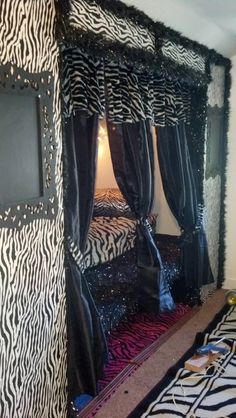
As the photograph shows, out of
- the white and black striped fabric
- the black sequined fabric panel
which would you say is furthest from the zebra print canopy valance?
the black sequined fabric panel

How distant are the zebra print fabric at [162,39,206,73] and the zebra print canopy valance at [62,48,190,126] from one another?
155 millimetres

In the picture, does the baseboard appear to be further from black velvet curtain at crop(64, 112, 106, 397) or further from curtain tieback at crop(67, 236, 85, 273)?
curtain tieback at crop(67, 236, 85, 273)

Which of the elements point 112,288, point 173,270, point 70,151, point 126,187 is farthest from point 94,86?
point 173,270

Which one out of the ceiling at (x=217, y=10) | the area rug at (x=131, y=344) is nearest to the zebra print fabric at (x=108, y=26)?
the ceiling at (x=217, y=10)

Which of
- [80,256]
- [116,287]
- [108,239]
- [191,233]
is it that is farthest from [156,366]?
[191,233]

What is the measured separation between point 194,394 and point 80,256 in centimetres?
112

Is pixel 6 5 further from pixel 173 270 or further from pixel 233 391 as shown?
pixel 173 270

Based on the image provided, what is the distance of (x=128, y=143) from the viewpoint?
2.87m

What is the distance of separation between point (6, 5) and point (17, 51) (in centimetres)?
16

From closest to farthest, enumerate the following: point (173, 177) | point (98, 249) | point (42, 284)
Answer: point (42, 284) < point (98, 249) < point (173, 177)

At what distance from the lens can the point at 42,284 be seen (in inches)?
72.0

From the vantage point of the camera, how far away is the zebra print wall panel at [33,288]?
160cm

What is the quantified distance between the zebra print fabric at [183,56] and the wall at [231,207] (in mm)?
890

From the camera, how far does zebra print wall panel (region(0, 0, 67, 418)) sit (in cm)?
160
